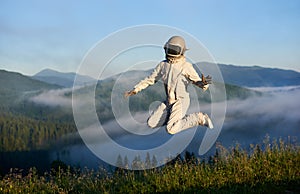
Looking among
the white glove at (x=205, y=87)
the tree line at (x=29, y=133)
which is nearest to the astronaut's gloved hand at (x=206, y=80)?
the white glove at (x=205, y=87)

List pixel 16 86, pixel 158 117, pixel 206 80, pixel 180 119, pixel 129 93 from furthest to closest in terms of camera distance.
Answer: pixel 16 86
pixel 129 93
pixel 158 117
pixel 180 119
pixel 206 80

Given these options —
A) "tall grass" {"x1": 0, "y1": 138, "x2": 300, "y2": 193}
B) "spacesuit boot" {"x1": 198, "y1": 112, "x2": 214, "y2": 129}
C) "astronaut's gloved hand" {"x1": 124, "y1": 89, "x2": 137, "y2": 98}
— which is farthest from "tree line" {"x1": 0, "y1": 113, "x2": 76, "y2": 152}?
"spacesuit boot" {"x1": 198, "y1": 112, "x2": 214, "y2": 129}

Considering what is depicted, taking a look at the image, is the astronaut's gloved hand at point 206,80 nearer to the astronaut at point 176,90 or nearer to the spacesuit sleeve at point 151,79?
the astronaut at point 176,90

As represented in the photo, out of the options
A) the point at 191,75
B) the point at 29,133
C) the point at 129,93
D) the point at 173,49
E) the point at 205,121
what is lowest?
the point at 29,133

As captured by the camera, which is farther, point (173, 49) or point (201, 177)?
point (201, 177)

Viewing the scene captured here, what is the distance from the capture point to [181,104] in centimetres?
895

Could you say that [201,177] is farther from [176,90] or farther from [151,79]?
[151,79]

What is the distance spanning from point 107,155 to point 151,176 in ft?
3.59

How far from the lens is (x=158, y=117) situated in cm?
895

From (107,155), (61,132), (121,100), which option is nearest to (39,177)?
(107,155)

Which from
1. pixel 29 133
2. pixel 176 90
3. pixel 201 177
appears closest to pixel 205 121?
pixel 176 90

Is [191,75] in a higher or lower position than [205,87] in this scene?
higher

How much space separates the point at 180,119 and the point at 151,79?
113 centimetres

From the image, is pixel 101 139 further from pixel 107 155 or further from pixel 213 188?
pixel 213 188
